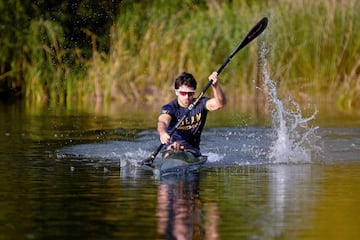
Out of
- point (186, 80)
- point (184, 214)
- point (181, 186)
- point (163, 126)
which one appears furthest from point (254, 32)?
point (184, 214)

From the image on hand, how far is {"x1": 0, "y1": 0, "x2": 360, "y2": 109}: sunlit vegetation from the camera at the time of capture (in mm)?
27938

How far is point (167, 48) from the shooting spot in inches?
1168

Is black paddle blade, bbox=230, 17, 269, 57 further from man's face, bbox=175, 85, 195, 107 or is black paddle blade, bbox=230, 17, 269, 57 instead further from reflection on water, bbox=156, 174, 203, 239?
reflection on water, bbox=156, 174, 203, 239

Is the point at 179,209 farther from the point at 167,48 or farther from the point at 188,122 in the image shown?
the point at 167,48

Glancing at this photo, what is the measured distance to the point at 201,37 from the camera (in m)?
29.2

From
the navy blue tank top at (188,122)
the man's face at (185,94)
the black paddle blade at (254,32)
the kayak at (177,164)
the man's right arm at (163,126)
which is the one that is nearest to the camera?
the kayak at (177,164)

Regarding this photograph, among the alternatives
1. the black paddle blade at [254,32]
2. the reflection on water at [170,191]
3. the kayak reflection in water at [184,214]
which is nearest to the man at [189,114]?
the reflection on water at [170,191]

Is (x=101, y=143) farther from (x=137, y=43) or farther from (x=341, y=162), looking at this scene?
(x=137, y=43)

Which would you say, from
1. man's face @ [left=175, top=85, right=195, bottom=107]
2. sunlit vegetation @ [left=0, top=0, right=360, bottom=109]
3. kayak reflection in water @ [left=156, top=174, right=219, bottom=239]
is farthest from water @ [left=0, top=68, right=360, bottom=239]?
sunlit vegetation @ [left=0, top=0, right=360, bottom=109]

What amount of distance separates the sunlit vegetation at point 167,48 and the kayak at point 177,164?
12.7m

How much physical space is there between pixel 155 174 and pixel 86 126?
8.67 metres

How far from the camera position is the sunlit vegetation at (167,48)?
2794 centimetres

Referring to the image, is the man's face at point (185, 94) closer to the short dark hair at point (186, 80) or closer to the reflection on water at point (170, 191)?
the short dark hair at point (186, 80)

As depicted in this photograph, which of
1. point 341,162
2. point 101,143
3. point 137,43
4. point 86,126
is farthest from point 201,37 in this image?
point 341,162
